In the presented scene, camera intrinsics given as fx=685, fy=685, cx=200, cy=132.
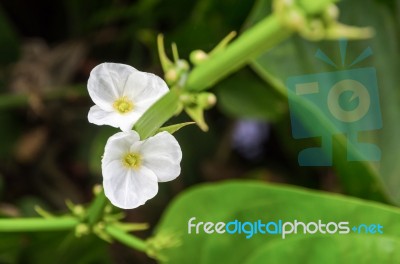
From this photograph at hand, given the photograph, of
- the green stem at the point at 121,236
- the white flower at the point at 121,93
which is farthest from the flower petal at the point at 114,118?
the green stem at the point at 121,236

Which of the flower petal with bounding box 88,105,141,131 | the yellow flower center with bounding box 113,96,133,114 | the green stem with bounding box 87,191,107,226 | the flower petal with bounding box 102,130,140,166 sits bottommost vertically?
the green stem with bounding box 87,191,107,226

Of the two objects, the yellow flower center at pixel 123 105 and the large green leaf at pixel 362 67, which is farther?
the large green leaf at pixel 362 67

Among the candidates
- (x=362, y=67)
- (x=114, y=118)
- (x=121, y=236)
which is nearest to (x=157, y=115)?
(x=114, y=118)

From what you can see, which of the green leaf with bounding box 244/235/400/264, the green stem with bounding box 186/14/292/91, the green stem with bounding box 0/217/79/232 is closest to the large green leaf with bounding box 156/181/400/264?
the green leaf with bounding box 244/235/400/264

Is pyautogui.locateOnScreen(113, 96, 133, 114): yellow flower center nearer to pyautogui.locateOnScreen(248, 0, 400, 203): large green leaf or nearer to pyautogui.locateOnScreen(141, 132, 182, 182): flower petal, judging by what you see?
pyautogui.locateOnScreen(141, 132, 182, 182): flower petal

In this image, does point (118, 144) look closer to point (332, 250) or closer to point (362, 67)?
point (332, 250)

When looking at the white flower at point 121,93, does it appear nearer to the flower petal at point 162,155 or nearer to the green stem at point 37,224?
the flower petal at point 162,155

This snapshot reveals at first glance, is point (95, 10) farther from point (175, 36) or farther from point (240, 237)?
point (240, 237)

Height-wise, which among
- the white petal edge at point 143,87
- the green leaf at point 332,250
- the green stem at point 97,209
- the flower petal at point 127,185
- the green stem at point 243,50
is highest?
the white petal edge at point 143,87
